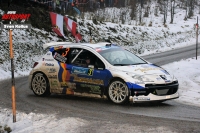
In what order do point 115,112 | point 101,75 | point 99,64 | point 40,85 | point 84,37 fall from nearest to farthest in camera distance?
point 115,112, point 101,75, point 99,64, point 40,85, point 84,37

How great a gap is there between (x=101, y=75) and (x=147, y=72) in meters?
1.17

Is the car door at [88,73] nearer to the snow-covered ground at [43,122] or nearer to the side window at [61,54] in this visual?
the side window at [61,54]

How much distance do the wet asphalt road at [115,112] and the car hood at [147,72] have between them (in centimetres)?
68

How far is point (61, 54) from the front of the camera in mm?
10609

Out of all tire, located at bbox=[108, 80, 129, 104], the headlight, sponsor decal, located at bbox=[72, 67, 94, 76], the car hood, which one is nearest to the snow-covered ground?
the car hood

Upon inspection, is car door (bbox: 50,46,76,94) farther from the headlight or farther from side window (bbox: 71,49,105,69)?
the headlight

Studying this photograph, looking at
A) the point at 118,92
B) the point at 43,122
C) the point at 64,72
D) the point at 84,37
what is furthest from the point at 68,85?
the point at 84,37

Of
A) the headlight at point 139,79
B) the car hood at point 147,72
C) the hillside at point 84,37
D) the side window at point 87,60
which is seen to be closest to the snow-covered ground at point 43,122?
the car hood at point 147,72

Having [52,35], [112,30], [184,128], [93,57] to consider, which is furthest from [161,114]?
[112,30]

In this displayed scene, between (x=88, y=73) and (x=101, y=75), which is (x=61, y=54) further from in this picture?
(x=101, y=75)

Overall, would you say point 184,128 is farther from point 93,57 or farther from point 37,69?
point 37,69

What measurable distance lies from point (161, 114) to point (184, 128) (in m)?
1.40

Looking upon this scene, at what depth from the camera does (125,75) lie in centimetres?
908

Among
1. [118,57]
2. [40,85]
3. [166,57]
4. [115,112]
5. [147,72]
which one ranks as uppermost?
[118,57]
